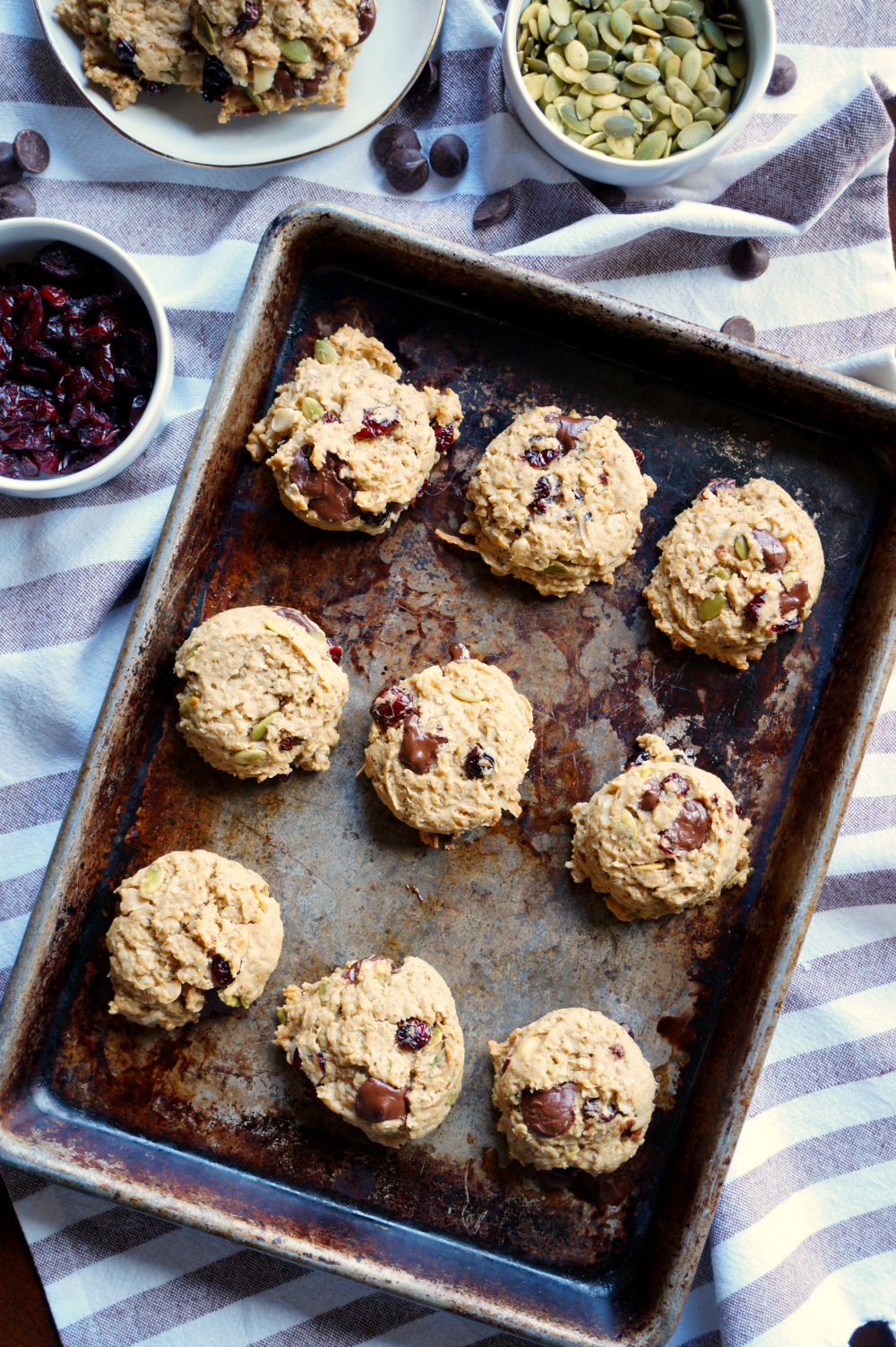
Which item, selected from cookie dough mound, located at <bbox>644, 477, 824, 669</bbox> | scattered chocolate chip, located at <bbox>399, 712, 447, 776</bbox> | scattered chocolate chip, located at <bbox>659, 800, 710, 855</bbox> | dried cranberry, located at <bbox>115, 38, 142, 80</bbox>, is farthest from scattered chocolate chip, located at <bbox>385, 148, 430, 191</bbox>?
scattered chocolate chip, located at <bbox>659, 800, 710, 855</bbox>

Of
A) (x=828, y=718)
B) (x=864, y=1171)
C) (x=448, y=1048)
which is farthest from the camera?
(x=864, y=1171)

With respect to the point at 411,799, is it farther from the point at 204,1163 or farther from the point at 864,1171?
the point at 864,1171

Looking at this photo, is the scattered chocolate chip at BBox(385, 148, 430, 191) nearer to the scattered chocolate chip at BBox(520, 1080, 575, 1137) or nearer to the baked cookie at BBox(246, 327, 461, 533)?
the baked cookie at BBox(246, 327, 461, 533)

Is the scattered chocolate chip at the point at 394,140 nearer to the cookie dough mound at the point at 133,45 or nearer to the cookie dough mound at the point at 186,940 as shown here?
the cookie dough mound at the point at 133,45

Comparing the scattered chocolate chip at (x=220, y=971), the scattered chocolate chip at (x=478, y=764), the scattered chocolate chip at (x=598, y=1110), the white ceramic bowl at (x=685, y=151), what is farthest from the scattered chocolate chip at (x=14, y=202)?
the scattered chocolate chip at (x=598, y=1110)

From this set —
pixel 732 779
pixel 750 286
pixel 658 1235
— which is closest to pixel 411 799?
pixel 732 779

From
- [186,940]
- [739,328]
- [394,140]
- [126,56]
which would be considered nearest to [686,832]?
[186,940]

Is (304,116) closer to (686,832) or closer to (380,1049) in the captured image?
(686,832)
